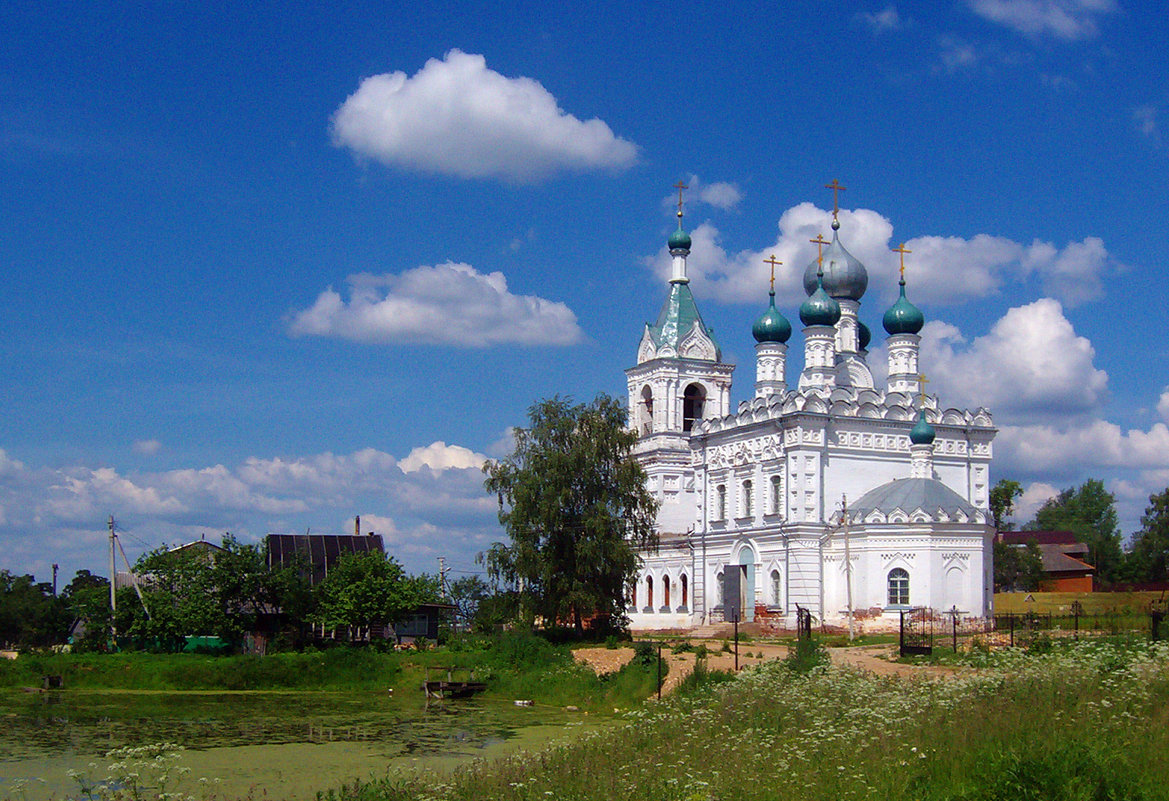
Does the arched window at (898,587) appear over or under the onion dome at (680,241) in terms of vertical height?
under

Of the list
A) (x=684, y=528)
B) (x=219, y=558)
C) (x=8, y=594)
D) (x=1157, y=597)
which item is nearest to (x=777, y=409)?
(x=684, y=528)

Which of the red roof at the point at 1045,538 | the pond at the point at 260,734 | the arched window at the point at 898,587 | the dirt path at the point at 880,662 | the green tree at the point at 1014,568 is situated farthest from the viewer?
the red roof at the point at 1045,538

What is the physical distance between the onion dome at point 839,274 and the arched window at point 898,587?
15.6 meters

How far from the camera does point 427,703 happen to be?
3331 cm

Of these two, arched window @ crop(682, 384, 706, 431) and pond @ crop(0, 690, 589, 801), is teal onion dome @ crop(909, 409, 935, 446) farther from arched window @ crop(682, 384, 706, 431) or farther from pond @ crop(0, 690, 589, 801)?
pond @ crop(0, 690, 589, 801)

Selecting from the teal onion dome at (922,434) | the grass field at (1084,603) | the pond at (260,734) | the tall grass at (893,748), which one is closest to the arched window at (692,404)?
the grass field at (1084,603)

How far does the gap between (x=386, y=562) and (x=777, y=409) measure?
16378 millimetres

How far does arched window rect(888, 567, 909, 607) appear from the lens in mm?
45156

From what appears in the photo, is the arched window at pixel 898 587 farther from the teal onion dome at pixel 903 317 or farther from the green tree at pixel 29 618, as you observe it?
the green tree at pixel 29 618

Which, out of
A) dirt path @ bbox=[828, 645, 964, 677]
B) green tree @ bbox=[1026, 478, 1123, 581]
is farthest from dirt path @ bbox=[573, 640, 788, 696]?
green tree @ bbox=[1026, 478, 1123, 581]

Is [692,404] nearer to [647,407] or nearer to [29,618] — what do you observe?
[647,407]

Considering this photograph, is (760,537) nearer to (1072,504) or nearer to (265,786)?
(265,786)

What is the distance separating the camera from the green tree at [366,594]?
1688 inches

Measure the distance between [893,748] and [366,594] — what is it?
30946 millimetres
